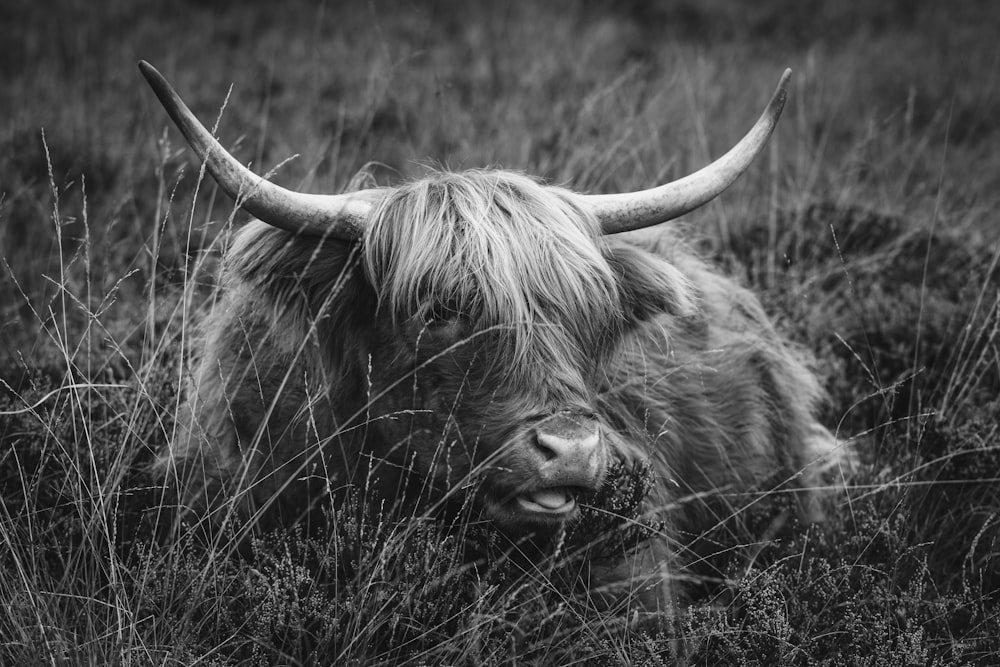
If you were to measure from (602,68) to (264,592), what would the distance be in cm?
585

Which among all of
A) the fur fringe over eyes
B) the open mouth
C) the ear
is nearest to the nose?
the open mouth

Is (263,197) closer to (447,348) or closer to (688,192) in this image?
(447,348)

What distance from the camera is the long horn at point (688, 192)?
2715 mm

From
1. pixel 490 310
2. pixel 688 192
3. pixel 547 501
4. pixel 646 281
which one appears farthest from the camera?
pixel 646 281

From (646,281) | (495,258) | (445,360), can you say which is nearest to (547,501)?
(445,360)

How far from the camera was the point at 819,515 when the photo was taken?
332 centimetres

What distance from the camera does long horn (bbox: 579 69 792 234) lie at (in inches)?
107

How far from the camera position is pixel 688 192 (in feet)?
8.91

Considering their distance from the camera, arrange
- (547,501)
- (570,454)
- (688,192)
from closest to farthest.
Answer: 1. (570,454)
2. (547,501)
3. (688,192)

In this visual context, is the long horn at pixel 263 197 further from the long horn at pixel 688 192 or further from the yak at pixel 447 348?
the long horn at pixel 688 192

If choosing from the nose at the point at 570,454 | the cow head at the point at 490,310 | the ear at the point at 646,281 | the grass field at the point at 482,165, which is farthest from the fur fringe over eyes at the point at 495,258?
the grass field at the point at 482,165

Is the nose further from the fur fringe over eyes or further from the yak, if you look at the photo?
the fur fringe over eyes

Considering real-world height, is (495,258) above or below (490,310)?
above

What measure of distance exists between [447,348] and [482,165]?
285 centimetres
